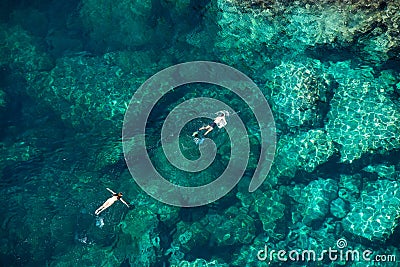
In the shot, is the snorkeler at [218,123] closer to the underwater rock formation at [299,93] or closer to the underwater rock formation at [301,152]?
the underwater rock formation at [299,93]

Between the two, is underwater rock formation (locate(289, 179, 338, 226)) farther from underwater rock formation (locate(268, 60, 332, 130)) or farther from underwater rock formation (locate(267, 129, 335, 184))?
underwater rock formation (locate(268, 60, 332, 130))

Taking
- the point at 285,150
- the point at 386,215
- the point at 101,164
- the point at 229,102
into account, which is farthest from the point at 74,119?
the point at 386,215

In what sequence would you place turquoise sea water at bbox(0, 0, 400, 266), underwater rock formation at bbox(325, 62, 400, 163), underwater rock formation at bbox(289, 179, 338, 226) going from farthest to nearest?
underwater rock formation at bbox(289, 179, 338, 226) → underwater rock formation at bbox(325, 62, 400, 163) → turquoise sea water at bbox(0, 0, 400, 266)

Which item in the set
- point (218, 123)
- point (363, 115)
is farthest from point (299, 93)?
point (218, 123)

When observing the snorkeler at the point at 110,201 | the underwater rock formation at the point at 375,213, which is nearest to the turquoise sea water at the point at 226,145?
the underwater rock formation at the point at 375,213

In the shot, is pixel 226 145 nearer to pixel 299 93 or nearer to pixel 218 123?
pixel 218 123

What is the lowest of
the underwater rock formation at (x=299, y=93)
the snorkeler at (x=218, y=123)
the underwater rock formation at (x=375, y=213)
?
the underwater rock formation at (x=375, y=213)

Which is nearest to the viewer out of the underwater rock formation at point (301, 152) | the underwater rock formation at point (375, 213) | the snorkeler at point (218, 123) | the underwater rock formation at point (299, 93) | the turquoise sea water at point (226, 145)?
the underwater rock formation at point (375, 213)

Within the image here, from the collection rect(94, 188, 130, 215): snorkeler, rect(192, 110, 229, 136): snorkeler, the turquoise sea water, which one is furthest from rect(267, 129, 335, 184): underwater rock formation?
rect(94, 188, 130, 215): snorkeler

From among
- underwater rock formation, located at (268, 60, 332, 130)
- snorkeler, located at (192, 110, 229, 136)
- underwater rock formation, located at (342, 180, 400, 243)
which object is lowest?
underwater rock formation, located at (342, 180, 400, 243)
